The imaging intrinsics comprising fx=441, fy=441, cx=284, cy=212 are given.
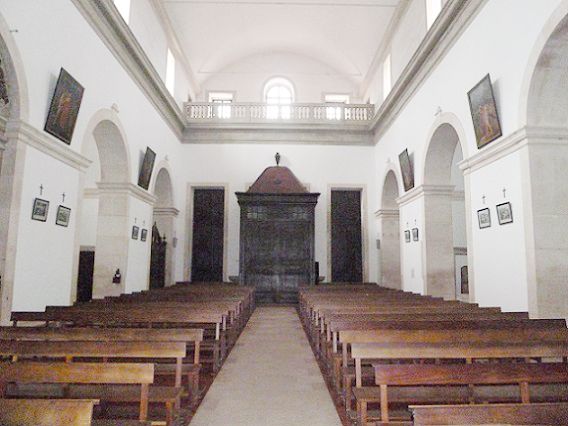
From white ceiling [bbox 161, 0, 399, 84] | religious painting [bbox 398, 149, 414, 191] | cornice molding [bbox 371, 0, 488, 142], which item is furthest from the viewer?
white ceiling [bbox 161, 0, 399, 84]

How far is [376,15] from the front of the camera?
45.0 feet

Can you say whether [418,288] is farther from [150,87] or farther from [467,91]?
[150,87]

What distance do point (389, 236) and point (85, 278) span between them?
32.2ft

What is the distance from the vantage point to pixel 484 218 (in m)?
7.48

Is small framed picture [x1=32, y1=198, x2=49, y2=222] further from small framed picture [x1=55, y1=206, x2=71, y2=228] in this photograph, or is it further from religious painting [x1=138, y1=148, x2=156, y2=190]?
religious painting [x1=138, y1=148, x2=156, y2=190]

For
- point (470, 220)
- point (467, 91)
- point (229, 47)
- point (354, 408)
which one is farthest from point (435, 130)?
point (229, 47)

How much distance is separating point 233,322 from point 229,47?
12.0 meters

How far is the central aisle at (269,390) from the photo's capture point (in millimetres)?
3824

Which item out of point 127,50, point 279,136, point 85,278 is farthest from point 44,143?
point 279,136

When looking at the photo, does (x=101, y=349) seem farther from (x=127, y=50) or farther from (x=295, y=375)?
(x=127, y=50)

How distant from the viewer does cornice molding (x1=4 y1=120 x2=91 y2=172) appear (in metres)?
6.20

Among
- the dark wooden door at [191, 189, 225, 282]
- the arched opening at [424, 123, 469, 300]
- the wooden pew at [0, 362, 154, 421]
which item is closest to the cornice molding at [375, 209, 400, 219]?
the arched opening at [424, 123, 469, 300]

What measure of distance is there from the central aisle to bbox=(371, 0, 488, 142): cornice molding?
660 cm

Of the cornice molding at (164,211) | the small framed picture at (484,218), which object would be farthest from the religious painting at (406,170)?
the cornice molding at (164,211)
